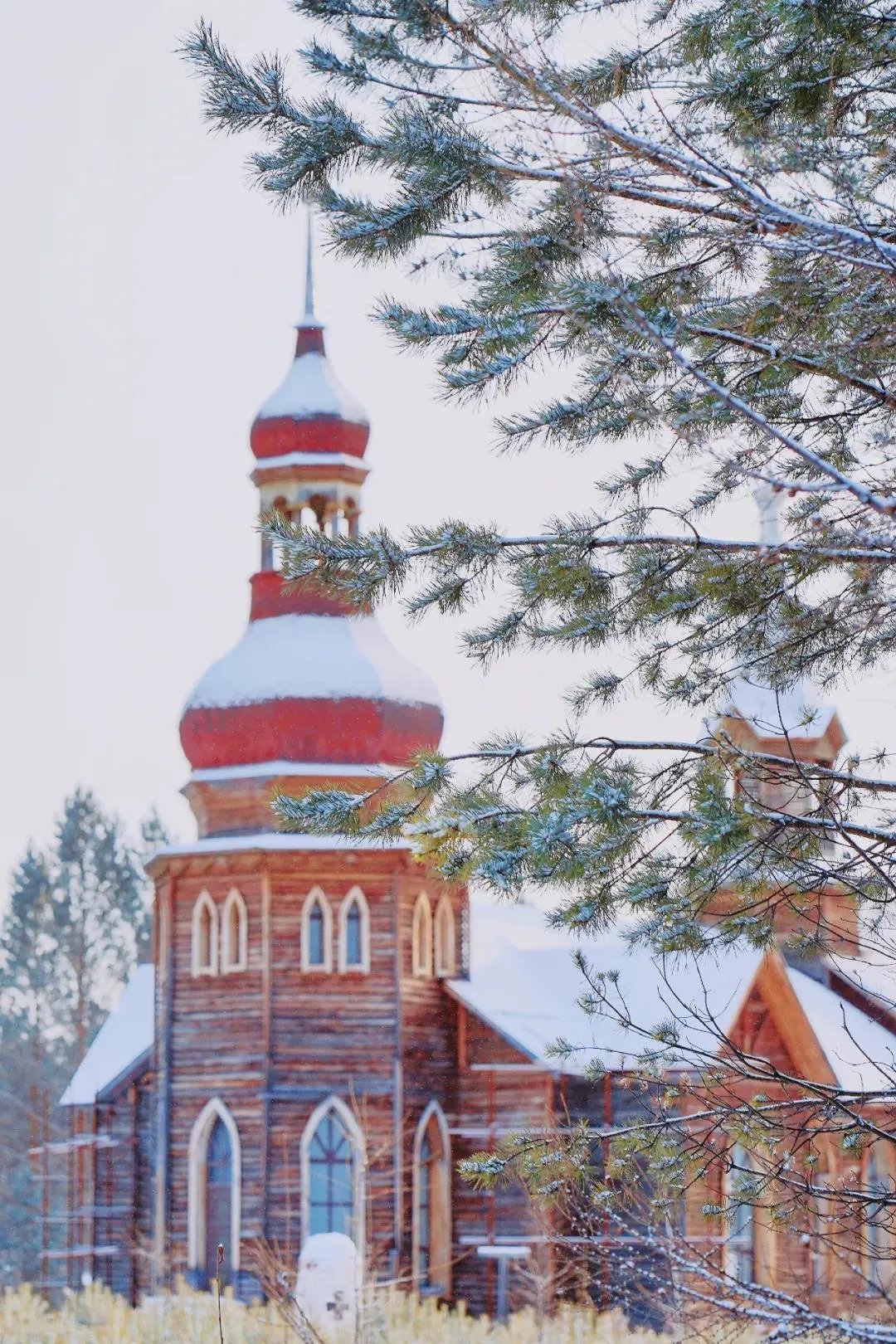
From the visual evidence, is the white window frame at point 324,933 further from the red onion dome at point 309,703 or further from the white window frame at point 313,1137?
the red onion dome at point 309,703

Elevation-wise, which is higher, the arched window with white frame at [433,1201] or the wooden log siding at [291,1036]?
the wooden log siding at [291,1036]

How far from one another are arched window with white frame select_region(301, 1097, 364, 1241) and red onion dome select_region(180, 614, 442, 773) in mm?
5074

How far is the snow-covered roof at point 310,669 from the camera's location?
31828 mm

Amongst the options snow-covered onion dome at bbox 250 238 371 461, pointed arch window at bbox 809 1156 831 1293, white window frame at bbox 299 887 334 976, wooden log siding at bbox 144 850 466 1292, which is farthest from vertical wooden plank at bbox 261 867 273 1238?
pointed arch window at bbox 809 1156 831 1293

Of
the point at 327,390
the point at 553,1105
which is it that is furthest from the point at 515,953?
the point at 327,390

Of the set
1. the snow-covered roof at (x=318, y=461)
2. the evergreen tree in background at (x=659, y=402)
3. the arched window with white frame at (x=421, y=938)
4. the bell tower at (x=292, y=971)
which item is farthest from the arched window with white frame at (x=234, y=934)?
the evergreen tree in background at (x=659, y=402)

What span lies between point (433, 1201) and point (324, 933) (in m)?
4.10

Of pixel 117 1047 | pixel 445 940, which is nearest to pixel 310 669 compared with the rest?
pixel 445 940

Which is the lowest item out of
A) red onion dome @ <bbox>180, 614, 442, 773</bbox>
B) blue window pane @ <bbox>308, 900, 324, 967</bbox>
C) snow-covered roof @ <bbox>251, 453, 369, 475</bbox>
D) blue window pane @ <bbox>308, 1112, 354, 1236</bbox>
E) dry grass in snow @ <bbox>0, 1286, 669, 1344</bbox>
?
dry grass in snow @ <bbox>0, 1286, 669, 1344</bbox>

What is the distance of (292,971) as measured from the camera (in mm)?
30391

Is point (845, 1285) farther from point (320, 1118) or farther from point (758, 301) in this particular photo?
point (758, 301)

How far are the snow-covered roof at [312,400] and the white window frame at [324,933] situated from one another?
7.72m

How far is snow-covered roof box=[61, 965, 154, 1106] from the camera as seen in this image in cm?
3472

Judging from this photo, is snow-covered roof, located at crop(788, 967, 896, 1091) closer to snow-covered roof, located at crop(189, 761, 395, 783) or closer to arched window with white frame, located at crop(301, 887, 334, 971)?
arched window with white frame, located at crop(301, 887, 334, 971)
